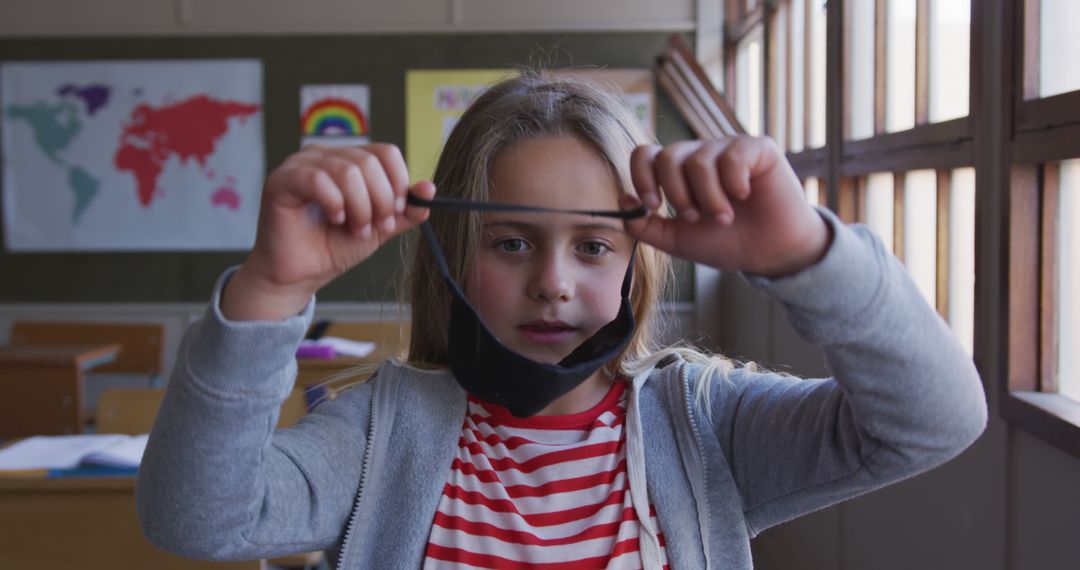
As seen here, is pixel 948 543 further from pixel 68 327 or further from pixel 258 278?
pixel 68 327

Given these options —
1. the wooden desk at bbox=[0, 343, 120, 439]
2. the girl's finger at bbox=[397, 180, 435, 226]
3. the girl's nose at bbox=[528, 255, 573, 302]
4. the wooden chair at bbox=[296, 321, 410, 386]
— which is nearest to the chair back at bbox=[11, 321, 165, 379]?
the wooden desk at bbox=[0, 343, 120, 439]

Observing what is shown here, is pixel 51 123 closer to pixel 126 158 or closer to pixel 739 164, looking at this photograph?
pixel 126 158

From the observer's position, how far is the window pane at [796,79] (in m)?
3.61

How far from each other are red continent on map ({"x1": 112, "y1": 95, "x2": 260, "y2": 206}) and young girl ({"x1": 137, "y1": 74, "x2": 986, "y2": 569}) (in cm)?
435

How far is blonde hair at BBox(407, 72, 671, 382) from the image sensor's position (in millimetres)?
1137

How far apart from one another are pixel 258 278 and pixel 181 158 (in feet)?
15.9

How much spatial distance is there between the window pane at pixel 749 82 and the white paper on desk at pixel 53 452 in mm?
3039

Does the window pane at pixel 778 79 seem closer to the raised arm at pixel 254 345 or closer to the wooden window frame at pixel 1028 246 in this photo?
the wooden window frame at pixel 1028 246

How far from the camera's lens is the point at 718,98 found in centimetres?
420

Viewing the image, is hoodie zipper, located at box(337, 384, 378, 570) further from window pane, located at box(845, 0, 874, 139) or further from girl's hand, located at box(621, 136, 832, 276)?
window pane, located at box(845, 0, 874, 139)

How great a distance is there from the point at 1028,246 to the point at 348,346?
8.16ft

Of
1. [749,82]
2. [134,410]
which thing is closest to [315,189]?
[134,410]

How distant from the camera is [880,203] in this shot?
2684mm

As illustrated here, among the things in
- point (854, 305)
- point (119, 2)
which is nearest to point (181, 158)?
point (119, 2)
